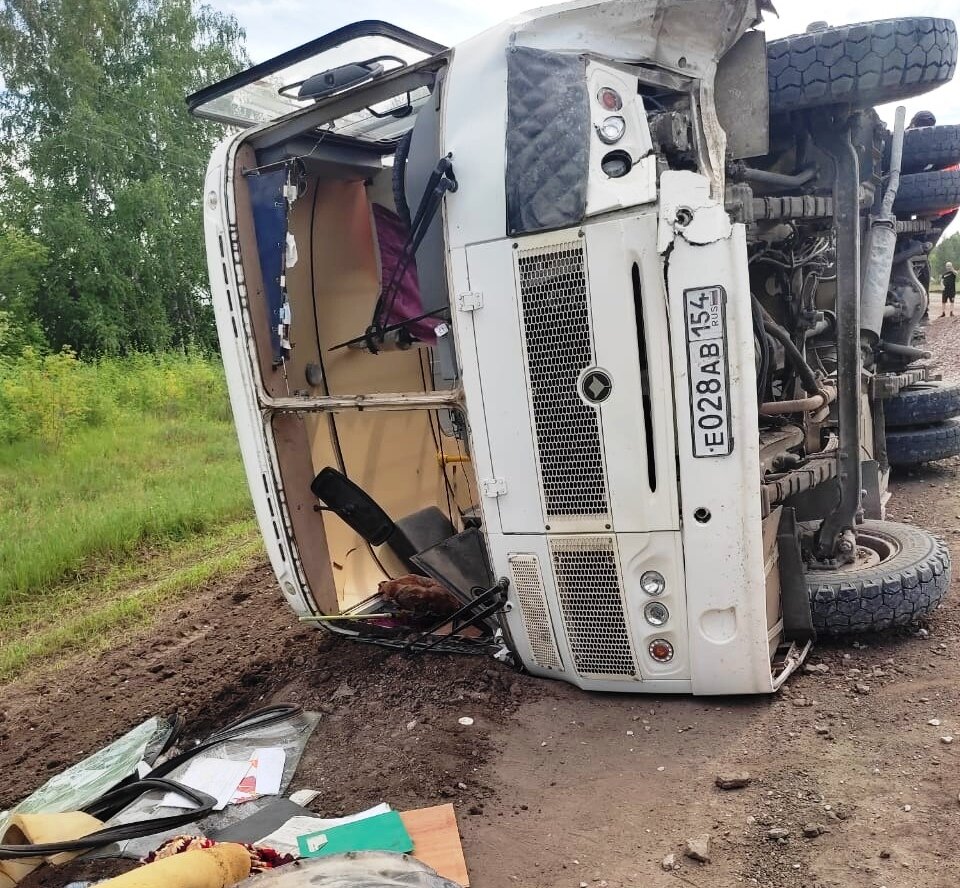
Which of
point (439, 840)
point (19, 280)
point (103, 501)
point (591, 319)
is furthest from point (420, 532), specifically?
point (19, 280)

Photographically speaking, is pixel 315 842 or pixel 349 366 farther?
pixel 349 366

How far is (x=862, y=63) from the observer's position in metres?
3.29

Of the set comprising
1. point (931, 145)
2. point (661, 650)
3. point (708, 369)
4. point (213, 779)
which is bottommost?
point (213, 779)

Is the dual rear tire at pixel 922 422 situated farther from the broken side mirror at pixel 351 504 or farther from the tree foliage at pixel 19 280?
the tree foliage at pixel 19 280

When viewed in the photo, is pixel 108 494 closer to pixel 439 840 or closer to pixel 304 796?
pixel 304 796

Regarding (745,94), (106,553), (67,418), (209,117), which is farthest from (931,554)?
(67,418)

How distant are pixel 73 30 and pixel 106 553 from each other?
54.1ft

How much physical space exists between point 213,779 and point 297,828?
60 centimetres

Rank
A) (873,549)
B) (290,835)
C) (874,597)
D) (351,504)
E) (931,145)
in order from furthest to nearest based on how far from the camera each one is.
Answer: (931,145) < (873,549) < (351,504) < (874,597) < (290,835)

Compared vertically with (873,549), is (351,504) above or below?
above

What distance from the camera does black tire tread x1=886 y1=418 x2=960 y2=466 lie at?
6.14 m

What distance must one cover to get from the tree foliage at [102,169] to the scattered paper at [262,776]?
53.9 ft

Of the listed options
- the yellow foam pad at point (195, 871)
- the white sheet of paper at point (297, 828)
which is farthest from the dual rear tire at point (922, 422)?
the yellow foam pad at point (195, 871)

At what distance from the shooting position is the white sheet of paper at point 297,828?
2639 millimetres
